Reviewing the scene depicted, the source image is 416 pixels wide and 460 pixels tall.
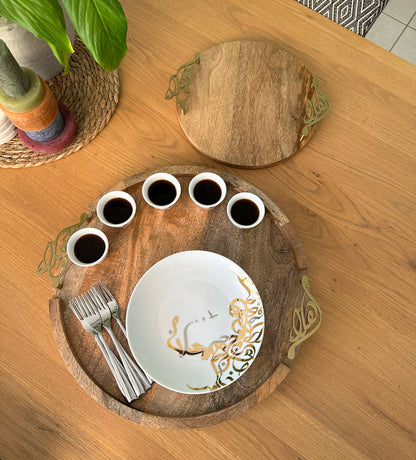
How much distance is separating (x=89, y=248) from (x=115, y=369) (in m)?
0.25

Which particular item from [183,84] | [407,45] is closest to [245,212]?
[183,84]

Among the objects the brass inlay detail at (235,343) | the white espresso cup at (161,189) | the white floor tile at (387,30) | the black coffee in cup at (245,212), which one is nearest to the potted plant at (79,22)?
the white espresso cup at (161,189)

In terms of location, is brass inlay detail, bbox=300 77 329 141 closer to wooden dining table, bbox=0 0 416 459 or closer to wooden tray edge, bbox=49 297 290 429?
wooden dining table, bbox=0 0 416 459

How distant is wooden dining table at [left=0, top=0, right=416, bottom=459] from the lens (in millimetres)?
802

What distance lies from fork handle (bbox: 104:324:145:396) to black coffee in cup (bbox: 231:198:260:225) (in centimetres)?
35

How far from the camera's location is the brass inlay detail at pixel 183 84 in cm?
91

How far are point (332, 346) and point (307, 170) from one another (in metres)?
0.41

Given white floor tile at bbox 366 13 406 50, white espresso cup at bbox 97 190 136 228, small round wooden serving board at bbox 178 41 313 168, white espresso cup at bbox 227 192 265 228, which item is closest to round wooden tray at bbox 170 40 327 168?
small round wooden serving board at bbox 178 41 313 168

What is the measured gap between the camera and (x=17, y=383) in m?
0.82

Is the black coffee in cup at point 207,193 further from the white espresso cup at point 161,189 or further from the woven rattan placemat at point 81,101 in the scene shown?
the woven rattan placemat at point 81,101

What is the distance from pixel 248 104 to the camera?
926 millimetres

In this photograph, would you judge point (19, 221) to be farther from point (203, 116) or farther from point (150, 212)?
point (203, 116)

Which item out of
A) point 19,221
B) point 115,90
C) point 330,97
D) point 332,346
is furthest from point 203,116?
point 332,346

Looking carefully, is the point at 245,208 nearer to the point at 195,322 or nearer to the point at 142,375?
the point at 195,322
